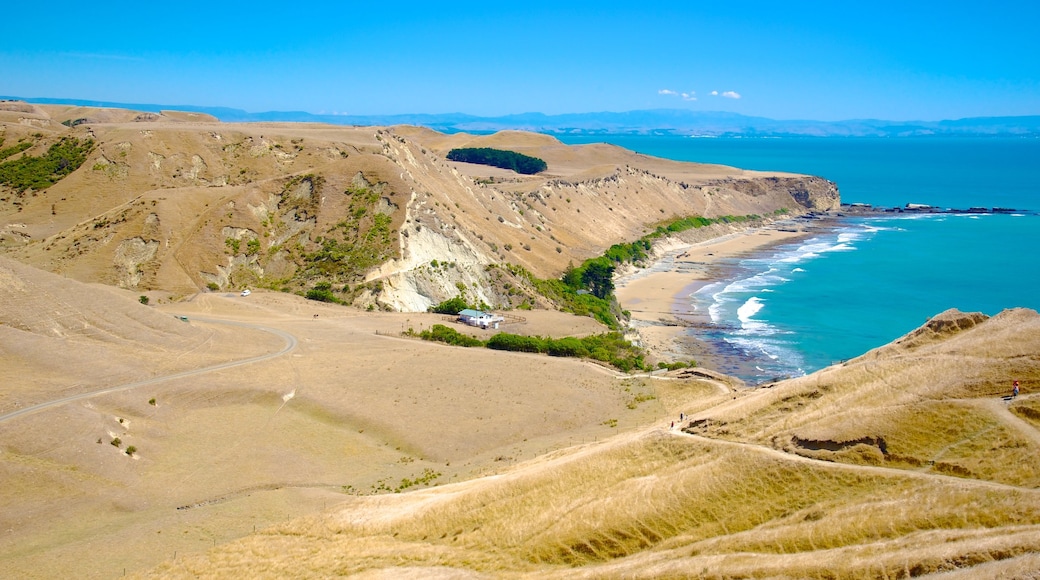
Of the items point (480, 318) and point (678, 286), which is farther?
point (678, 286)

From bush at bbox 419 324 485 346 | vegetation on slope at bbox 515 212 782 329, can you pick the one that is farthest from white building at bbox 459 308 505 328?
vegetation on slope at bbox 515 212 782 329

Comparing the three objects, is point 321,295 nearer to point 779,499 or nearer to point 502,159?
point 779,499

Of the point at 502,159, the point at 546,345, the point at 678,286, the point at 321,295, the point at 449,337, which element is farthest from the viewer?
the point at 502,159

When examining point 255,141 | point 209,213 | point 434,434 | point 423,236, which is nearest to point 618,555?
point 434,434

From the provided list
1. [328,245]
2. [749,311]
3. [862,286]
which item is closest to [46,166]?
[328,245]

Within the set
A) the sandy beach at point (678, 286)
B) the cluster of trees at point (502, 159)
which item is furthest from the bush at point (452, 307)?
the cluster of trees at point (502, 159)

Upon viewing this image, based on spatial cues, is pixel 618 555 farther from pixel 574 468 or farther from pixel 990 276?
pixel 990 276
